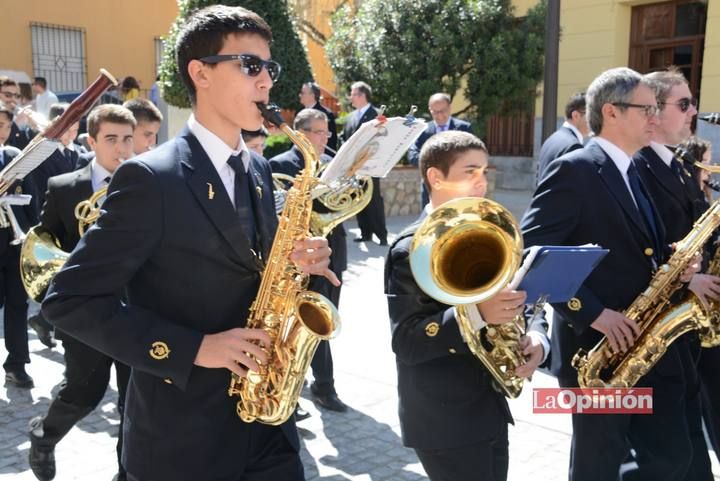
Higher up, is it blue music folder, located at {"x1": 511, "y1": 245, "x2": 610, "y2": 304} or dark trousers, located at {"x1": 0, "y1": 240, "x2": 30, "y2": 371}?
blue music folder, located at {"x1": 511, "y1": 245, "x2": 610, "y2": 304}

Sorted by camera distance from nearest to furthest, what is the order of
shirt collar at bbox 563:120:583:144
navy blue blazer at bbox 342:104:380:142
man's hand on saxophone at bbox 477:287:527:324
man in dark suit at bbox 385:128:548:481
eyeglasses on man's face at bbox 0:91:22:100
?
man's hand on saxophone at bbox 477:287:527:324 < man in dark suit at bbox 385:128:548:481 < shirt collar at bbox 563:120:583:144 < eyeglasses on man's face at bbox 0:91:22:100 < navy blue blazer at bbox 342:104:380:142

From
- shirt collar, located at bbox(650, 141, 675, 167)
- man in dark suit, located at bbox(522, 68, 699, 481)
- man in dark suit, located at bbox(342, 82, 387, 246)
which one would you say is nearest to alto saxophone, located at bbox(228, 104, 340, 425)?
man in dark suit, located at bbox(522, 68, 699, 481)

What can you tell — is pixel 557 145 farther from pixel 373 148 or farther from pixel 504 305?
pixel 504 305

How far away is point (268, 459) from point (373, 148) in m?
1.26

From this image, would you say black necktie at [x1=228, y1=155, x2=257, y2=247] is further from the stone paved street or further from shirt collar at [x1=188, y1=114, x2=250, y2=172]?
the stone paved street

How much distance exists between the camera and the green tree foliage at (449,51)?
43.5ft

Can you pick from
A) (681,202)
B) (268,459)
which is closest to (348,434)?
(268,459)

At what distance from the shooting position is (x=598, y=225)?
3258 millimetres

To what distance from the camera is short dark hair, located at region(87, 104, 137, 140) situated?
4230mm

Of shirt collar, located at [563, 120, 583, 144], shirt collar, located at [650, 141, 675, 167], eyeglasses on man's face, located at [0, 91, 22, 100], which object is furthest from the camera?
eyeglasses on man's face, located at [0, 91, 22, 100]

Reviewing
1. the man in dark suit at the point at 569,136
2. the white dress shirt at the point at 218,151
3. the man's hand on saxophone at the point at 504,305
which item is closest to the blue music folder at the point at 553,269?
the man's hand on saxophone at the point at 504,305

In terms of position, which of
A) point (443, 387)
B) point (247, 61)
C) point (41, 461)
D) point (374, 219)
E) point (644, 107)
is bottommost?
point (41, 461)

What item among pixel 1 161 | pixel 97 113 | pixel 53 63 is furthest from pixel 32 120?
pixel 53 63

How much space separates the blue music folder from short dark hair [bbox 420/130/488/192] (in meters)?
0.62
